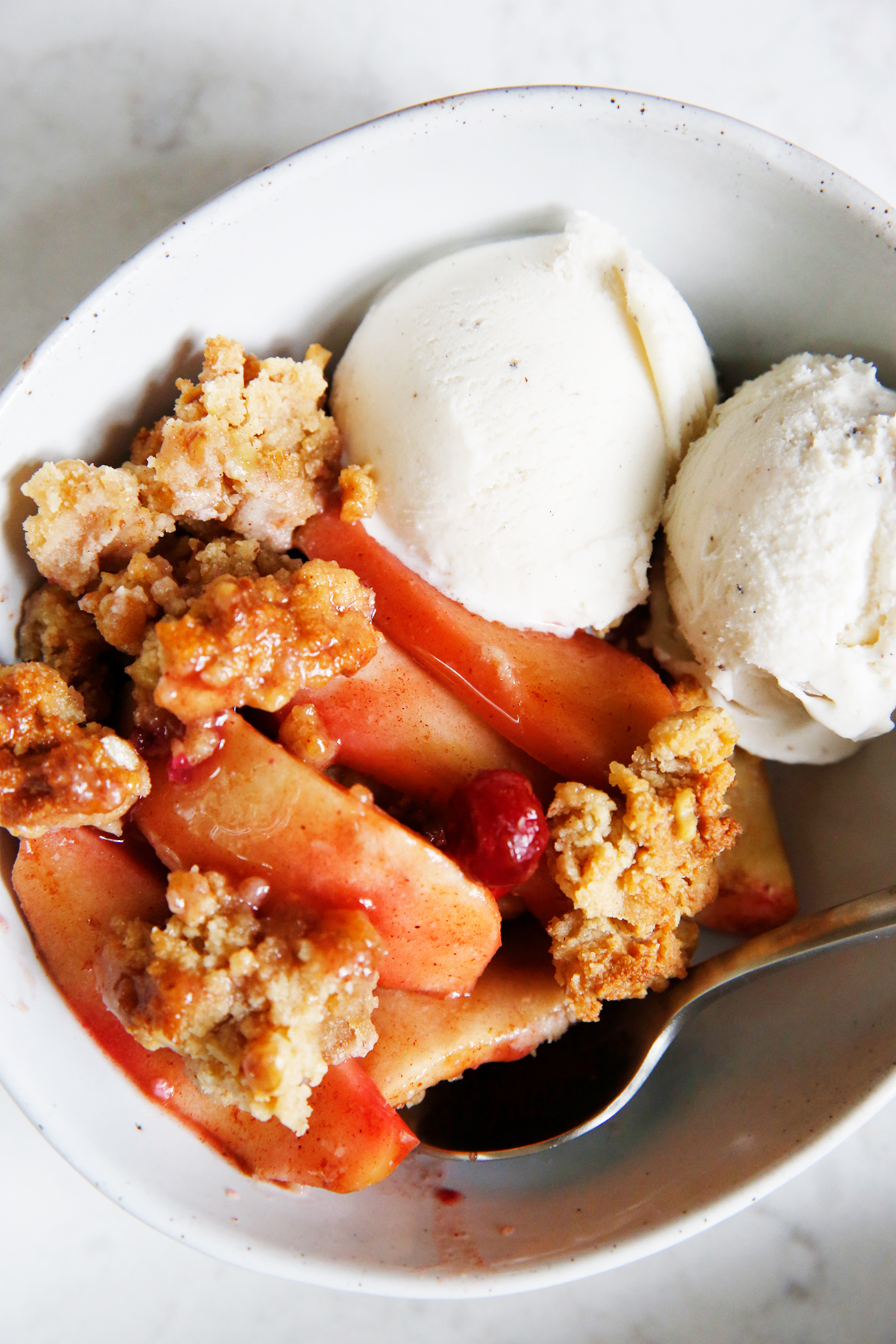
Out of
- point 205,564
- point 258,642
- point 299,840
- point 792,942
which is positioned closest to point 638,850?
point 792,942

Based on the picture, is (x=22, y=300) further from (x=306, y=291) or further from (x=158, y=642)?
(x=158, y=642)

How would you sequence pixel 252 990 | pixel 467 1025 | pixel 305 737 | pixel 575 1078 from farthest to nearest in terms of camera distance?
pixel 575 1078
pixel 467 1025
pixel 305 737
pixel 252 990

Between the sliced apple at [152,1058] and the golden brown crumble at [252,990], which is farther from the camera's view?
the sliced apple at [152,1058]

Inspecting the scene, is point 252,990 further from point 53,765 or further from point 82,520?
point 82,520

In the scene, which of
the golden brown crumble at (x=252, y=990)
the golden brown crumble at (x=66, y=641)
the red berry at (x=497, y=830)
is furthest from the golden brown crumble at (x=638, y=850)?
the golden brown crumble at (x=66, y=641)

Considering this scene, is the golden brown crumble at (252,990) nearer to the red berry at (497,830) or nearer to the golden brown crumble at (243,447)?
the red berry at (497,830)

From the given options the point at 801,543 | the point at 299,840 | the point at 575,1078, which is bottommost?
the point at 575,1078

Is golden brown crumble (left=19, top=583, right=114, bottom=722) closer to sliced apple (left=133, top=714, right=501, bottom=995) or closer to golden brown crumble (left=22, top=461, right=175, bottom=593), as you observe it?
golden brown crumble (left=22, top=461, right=175, bottom=593)

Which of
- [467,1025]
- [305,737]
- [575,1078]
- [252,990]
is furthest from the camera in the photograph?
[575,1078]
